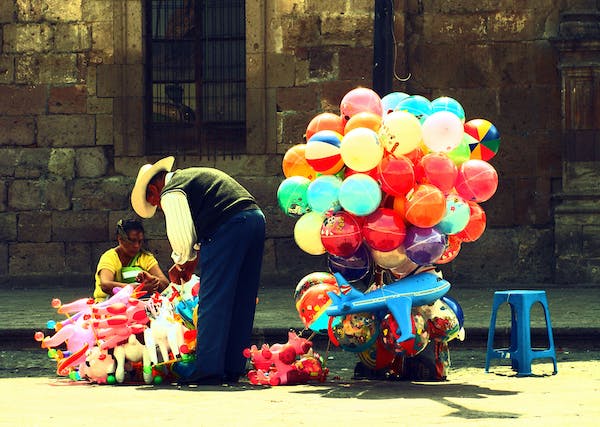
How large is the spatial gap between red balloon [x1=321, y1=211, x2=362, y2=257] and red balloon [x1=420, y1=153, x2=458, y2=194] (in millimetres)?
511

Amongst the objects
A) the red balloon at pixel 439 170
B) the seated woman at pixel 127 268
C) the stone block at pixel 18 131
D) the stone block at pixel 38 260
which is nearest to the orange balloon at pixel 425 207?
the red balloon at pixel 439 170

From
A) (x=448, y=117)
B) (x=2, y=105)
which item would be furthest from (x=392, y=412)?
(x=2, y=105)

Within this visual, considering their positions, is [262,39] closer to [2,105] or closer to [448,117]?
[2,105]

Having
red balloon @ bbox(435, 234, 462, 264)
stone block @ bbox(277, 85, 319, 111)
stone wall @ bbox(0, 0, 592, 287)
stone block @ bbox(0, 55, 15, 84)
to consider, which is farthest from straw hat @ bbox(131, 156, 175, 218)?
stone block @ bbox(0, 55, 15, 84)

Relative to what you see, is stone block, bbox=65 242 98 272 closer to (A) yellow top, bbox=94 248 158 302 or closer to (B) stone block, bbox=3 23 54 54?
(B) stone block, bbox=3 23 54 54

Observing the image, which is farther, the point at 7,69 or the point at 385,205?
the point at 7,69

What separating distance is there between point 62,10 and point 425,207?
9.88 m

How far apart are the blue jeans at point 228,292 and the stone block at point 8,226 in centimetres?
879

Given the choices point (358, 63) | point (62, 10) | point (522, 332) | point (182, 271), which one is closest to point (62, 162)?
point (62, 10)

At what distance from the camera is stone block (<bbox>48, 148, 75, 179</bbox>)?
1778 cm

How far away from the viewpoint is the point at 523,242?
17000mm

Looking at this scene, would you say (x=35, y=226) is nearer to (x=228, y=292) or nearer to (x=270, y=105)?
(x=270, y=105)

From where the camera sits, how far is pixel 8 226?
703 inches

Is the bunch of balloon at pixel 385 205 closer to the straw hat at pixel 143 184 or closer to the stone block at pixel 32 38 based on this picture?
the straw hat at pixel 143 184
